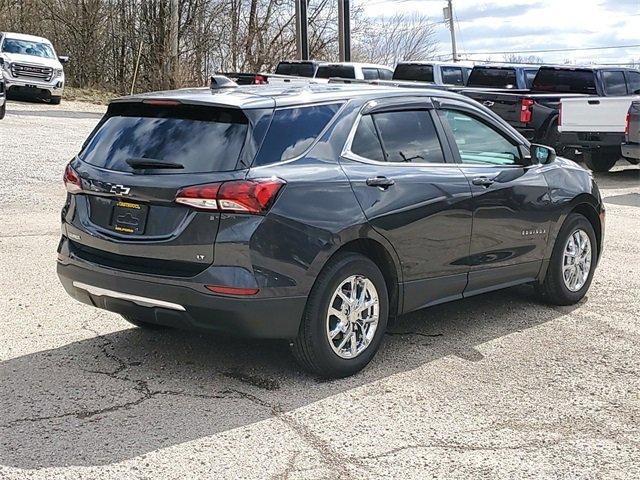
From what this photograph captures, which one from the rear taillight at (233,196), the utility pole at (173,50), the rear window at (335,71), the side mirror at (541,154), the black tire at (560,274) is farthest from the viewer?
the utility pole at (173,50)

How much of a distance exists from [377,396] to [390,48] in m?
45.9

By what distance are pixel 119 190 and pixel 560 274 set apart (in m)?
3.65

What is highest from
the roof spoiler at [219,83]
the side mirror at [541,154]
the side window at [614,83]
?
the side window at [614,83]

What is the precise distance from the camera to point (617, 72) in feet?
58.1

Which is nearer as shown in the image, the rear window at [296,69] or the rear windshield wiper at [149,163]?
the rear windshield wiper at [149,163]

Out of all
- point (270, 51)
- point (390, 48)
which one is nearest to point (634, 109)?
point (270, 51)

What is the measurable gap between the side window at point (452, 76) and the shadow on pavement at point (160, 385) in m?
17.1

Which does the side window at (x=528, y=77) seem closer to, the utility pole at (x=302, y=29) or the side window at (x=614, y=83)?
the side window at (x=614, y=83)

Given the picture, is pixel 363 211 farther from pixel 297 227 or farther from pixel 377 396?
pixel 377 396

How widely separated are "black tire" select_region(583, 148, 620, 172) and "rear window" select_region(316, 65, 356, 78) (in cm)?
781

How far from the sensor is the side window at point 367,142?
17.5 ft

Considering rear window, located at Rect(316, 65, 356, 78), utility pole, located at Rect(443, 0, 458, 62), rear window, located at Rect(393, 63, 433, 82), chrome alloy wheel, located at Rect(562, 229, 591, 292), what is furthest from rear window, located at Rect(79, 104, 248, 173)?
utility pole, located at Rect(443, 0, 458, 62)

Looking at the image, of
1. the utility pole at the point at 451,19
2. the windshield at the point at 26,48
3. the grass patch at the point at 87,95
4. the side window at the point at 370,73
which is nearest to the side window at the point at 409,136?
the side window at the point at 370,73

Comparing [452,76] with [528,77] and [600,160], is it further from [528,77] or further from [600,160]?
[600,160]
